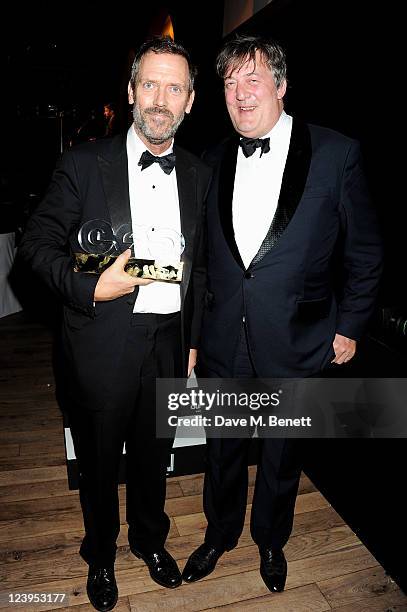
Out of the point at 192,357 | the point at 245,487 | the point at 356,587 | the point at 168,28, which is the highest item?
the point at 168,28

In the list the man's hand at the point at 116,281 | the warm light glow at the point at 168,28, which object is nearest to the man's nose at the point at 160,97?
the man's hand at the point at 116,281

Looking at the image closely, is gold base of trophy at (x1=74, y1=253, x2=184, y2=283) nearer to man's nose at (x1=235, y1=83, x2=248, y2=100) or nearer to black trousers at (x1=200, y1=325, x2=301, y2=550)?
black trousers at (x1=200, y1=325, x2=301, y2=550)

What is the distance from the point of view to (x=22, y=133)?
11.0 meters

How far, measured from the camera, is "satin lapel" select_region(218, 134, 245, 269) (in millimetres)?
1731

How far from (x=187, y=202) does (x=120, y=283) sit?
1.54ft

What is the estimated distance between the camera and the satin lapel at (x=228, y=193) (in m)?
1.73

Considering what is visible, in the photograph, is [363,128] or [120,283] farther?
[363,128]

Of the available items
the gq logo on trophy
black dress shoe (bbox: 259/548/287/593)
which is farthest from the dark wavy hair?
black dress shoe (bbox: 259/548/287/593)

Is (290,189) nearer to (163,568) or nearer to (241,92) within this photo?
(241,92)

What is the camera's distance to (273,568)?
2.02 m

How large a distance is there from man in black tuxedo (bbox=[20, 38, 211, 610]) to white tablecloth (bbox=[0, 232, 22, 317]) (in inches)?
153

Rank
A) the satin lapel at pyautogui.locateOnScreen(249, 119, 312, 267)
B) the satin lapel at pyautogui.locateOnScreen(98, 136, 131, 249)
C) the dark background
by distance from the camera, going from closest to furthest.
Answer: the satin lapel at pyautogui.locateOnScreen(98, 136, 131, 249) < the satin lapel at pyautogui.locateOnScreen(249, 119, 312, 267) < the dark background

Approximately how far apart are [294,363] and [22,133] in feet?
36.7

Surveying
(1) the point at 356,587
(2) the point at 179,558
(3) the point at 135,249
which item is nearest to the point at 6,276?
(2) the point at 179,558
